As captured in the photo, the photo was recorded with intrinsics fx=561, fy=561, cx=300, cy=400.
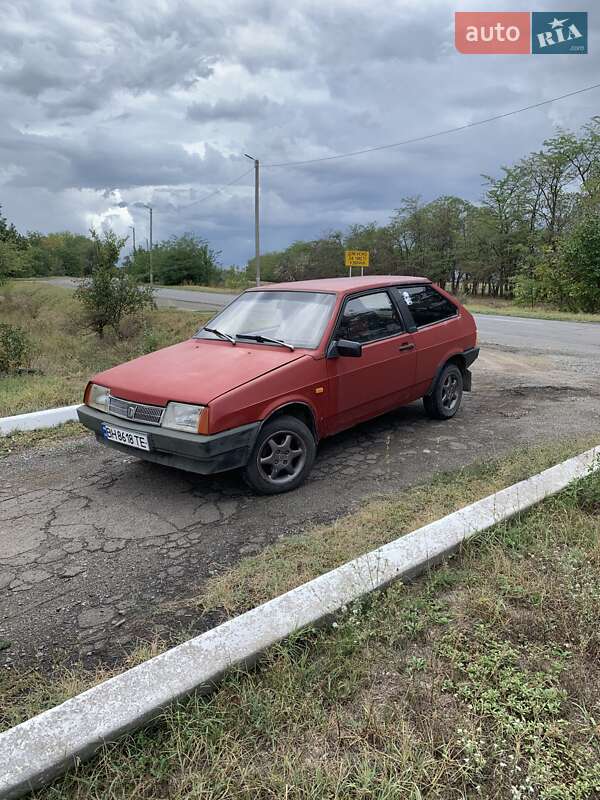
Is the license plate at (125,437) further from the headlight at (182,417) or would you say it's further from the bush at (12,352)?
the bush at (12,352)

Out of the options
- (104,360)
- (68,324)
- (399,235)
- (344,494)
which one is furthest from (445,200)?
(344,494)

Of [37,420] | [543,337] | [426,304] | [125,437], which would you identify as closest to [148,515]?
[125,437]

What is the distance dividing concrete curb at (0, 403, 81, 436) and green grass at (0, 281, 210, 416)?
0.64 meters

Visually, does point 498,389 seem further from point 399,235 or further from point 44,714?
point 399,235

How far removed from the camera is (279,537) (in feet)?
11.7

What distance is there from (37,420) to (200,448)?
3.21m

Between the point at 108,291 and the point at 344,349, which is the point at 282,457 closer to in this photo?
the point at 344,349

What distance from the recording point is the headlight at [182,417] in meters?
3.78

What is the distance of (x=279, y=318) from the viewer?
485cm

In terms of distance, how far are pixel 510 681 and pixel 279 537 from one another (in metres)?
1.69

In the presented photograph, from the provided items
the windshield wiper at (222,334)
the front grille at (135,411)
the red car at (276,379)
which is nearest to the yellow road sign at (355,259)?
the red car at (276,379)

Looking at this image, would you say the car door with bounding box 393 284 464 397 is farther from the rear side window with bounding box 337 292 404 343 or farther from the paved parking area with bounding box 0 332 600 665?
the paved parking area with bounding box 0 332 600 665

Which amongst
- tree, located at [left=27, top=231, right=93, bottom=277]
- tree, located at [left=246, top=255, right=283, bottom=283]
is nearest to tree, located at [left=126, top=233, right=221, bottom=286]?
tree, located at [left=246, top=255, right=283, bottom=283]

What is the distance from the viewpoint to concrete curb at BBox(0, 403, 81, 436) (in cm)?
588
